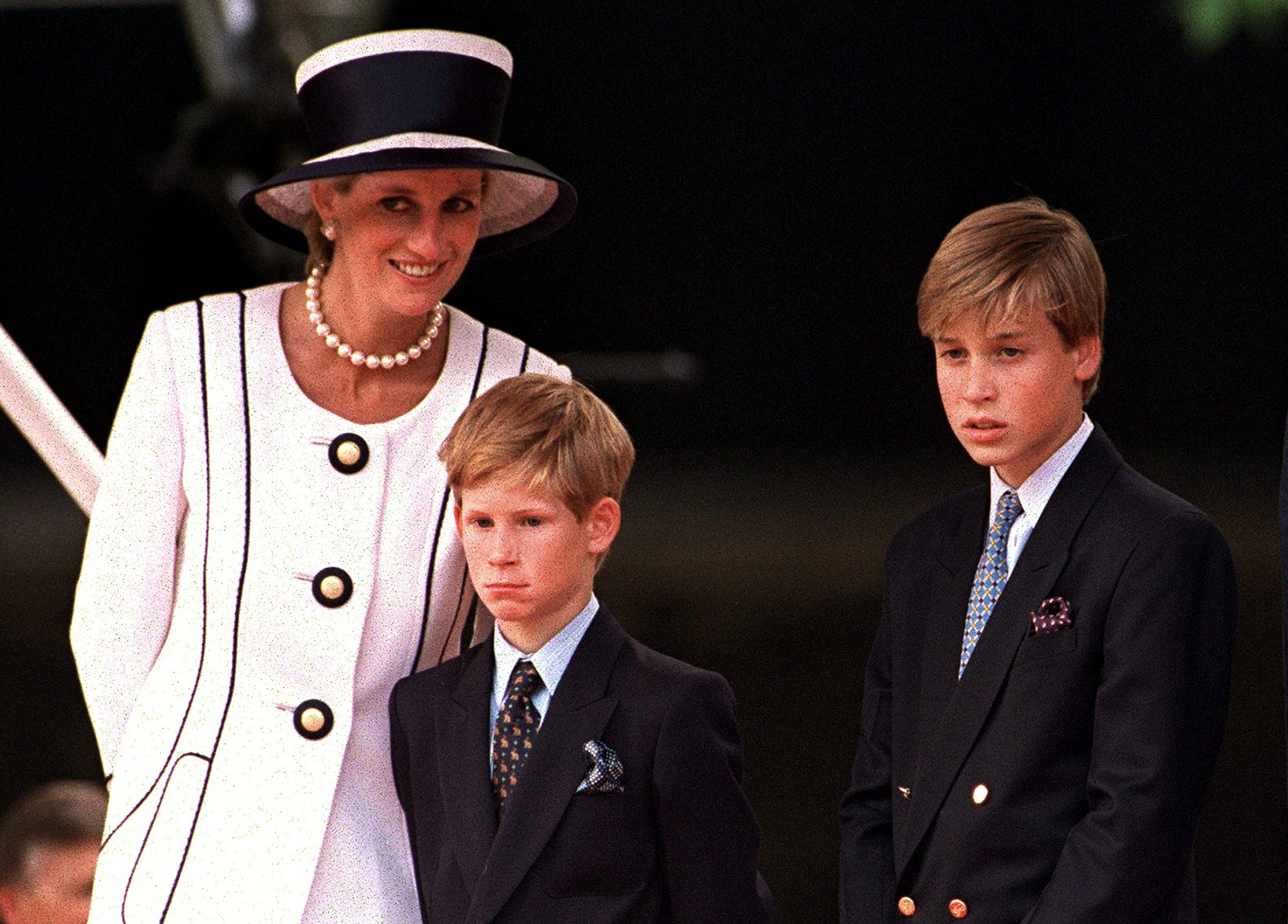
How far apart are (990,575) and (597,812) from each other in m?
0.46

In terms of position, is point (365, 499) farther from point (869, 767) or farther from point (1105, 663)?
point (1105, 663)

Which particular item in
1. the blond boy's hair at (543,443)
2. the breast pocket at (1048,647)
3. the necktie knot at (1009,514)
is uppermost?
the blond boy's hair at (543,443)

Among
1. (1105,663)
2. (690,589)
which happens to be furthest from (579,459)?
(690,589)

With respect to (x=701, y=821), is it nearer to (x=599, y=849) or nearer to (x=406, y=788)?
(x=599, y=849)

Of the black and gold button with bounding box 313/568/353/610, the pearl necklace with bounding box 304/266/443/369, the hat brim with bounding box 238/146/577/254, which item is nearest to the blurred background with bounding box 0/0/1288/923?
the hat brim with bounding box 238/146/577/254

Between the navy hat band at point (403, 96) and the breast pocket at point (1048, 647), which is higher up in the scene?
the navy hat band at point (403, 96)

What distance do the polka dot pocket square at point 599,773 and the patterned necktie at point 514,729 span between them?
68mm

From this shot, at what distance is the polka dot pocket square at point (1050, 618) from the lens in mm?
1928

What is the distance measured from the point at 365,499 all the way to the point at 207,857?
1.31 ft

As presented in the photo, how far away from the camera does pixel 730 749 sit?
2039 millimetres

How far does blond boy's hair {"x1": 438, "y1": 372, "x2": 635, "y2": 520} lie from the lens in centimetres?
206

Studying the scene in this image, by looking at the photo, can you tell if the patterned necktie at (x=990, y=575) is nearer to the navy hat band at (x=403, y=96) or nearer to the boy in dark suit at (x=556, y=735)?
the boy in dark suit at (x=556, y=735)

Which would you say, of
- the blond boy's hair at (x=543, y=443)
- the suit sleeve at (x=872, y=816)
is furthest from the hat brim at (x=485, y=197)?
the suit sleeve at (x=872, y=816)

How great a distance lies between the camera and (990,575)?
204 centimetres
